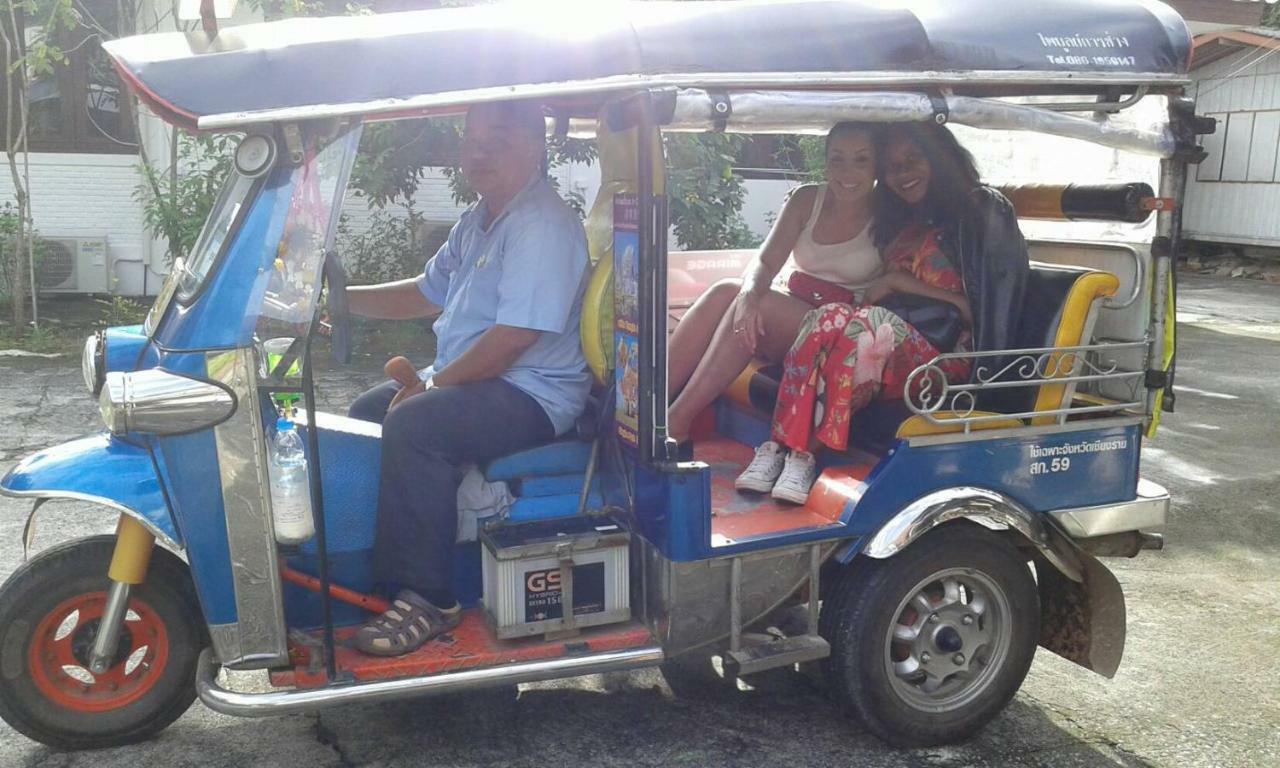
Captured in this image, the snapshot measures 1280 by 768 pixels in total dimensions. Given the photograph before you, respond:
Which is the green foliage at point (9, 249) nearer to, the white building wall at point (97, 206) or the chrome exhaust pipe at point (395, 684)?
the white building wall at point (97, 206)

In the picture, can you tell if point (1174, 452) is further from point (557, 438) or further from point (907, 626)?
point (557, 438)

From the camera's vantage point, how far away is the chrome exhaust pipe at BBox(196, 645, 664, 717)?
3004 mm

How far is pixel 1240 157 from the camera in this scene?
18531mm

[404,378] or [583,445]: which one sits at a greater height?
[404,378]

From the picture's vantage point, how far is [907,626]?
3.69 meters

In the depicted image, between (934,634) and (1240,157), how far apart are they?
17564 mm

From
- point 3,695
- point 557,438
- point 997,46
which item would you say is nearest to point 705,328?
point 557,438

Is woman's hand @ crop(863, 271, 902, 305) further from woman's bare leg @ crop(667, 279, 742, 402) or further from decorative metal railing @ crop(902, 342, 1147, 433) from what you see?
woman's bare leg @ crop(667, 279, 742, 402)

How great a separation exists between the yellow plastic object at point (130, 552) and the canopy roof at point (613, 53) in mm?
1081

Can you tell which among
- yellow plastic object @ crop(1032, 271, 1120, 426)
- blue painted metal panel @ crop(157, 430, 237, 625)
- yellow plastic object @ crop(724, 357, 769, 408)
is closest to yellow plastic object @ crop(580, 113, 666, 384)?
yellow plastic object @ crop(724, 357, 769, 408)

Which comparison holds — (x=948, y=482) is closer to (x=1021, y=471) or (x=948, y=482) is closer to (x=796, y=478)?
(x=1021, y=471)

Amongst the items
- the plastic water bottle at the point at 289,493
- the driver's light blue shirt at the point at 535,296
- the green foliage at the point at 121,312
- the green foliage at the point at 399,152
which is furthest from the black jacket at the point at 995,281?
the green foliage at the point at 121,312

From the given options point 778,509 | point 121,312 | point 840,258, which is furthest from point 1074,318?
point 121,312

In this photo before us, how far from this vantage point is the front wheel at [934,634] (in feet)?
11.7
